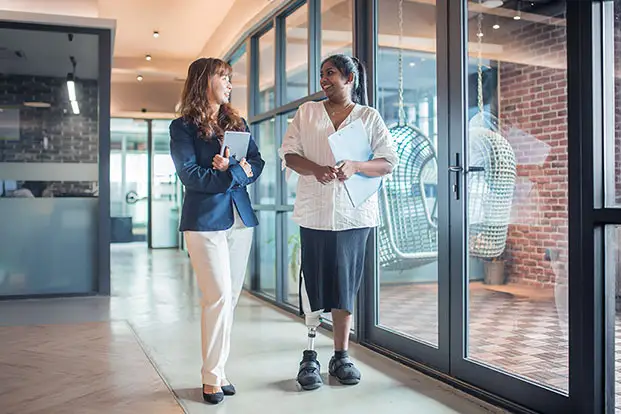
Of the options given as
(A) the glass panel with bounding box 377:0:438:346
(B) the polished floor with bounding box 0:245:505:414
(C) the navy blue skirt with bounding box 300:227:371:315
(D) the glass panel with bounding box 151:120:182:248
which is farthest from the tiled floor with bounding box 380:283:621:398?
(D) the glass panel with bounding box 151:120:182:248

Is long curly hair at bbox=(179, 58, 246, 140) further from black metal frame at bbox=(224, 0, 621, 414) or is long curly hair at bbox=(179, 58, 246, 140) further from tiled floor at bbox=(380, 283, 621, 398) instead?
tiled floor at bbox=(380, 283, 621, 398)

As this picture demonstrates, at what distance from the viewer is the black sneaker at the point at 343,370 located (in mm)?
3031

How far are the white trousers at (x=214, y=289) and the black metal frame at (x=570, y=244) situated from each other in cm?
105

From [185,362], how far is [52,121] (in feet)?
12.3

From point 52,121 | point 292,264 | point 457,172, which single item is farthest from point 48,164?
point 457,172

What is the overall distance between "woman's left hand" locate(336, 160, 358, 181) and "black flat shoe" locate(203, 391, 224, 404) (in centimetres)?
110

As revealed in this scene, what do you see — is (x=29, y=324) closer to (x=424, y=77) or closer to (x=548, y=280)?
(x=424, y=77)

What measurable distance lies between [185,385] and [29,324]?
85.5 inches

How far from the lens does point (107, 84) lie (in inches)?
243

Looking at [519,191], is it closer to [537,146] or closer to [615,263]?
[537,146]

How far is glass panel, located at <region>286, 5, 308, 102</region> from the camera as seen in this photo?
504 cm

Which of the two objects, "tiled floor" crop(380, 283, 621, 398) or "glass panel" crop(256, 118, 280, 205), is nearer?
"tiled floor" crop(380, 283, 621, 398)

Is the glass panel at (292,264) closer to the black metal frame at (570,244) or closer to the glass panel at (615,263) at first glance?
the black metal frame at (570,244)

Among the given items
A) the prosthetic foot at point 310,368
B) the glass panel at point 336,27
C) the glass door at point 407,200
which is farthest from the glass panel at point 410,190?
the prosthetic foot at point 310,368
